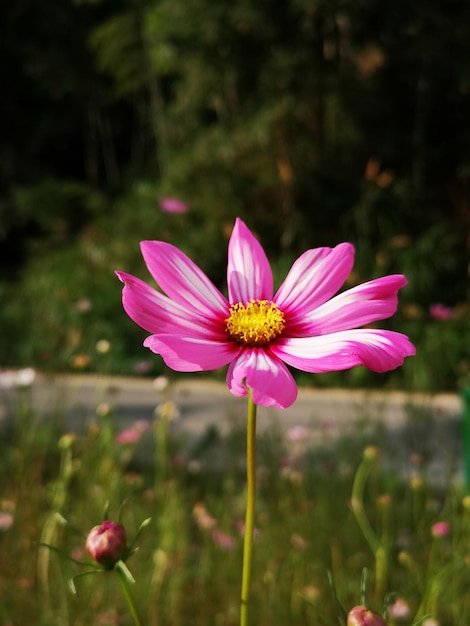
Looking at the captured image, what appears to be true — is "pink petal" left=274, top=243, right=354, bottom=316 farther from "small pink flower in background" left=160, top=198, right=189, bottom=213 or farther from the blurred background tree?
the blurred background tree

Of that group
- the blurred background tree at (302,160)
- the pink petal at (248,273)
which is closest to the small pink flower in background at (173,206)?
the pink petal at (248,273)

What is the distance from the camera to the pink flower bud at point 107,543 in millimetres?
406

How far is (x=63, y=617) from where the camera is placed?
117 cm

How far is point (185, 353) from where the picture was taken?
1.14 feet

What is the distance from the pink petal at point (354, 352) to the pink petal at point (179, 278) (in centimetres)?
6

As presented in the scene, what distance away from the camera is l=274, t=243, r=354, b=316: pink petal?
0.41 metres

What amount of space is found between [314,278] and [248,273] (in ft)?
0.17

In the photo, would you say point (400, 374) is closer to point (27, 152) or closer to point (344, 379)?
point (344, 379)

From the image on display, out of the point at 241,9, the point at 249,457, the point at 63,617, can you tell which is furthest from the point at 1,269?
the point at 249,457

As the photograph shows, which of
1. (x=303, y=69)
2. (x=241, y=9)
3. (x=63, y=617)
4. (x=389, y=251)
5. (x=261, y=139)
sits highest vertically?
(x=241, y=9)

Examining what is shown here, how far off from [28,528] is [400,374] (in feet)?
10.5

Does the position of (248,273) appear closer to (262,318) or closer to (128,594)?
(262,318)

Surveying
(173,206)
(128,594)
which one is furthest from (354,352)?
(173,206)

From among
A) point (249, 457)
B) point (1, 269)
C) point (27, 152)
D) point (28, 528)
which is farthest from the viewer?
point (27, 152)
